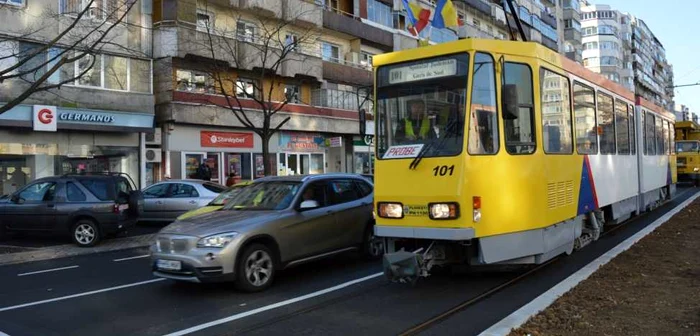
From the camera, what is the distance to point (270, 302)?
7.17m

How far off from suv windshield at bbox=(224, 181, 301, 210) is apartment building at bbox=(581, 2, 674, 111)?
267 feet

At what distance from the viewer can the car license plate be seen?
7496 millimetres

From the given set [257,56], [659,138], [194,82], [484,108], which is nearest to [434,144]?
[484,108]

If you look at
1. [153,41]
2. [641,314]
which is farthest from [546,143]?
[153,41]

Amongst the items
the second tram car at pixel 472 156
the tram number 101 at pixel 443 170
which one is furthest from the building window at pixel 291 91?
the tram number 101 at pixel 443 170

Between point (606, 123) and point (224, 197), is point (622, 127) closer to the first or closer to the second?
point (606, 123)

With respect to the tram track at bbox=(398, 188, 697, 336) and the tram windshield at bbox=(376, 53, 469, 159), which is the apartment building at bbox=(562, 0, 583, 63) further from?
the tram windshield at bbox=(376, 53, 469, 159)

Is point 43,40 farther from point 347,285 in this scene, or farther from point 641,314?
point 641,314

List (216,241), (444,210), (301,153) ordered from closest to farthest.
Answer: (444,210) → (216,241) → (301,153)

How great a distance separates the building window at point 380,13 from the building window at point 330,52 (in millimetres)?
3772

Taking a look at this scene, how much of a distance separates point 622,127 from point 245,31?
759 inches

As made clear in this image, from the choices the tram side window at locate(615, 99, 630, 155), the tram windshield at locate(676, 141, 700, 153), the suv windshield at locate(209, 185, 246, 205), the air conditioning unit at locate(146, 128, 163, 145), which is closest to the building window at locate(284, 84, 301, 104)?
the air conditioning unit at locate(146, 128, 163, 145)

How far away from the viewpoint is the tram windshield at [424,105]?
706 centimetres

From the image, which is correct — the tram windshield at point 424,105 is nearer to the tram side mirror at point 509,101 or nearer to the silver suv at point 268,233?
the tram side mirror at point 509,101
